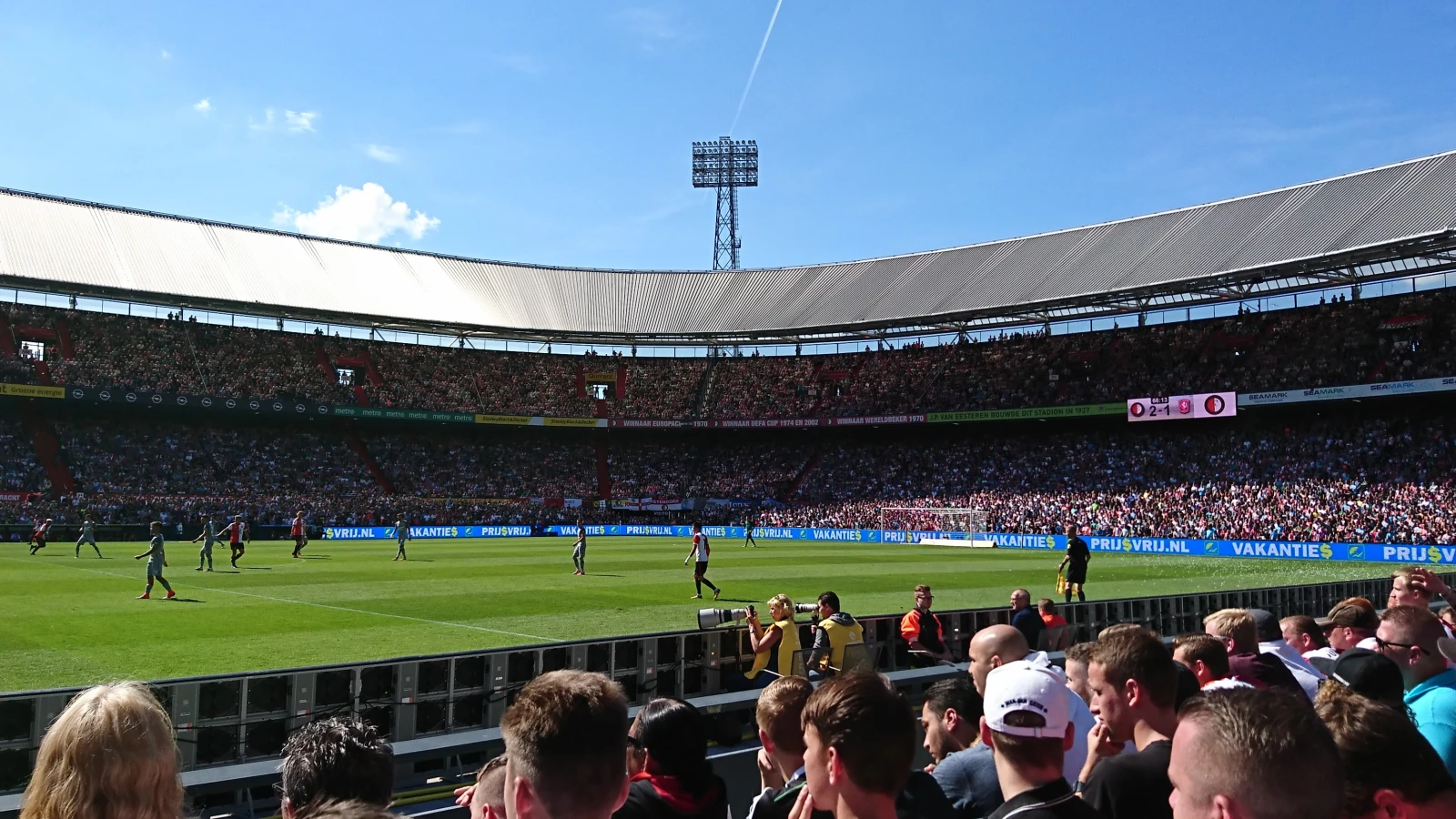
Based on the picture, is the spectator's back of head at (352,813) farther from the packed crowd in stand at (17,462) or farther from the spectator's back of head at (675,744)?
the packed crowd in stand at (17,462)

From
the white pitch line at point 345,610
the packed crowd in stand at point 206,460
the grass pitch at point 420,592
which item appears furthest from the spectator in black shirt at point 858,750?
the packed crowd in stand at point 206,460

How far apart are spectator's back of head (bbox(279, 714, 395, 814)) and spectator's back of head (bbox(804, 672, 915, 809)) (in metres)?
1.41

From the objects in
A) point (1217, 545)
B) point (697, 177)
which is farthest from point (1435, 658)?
point (697, 177)

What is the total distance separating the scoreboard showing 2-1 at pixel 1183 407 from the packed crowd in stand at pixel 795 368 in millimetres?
1441

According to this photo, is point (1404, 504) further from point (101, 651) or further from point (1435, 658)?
point (101, 651)

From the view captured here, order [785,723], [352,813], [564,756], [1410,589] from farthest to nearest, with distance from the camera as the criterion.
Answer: [1410,589], [785,723], [564,756], [352,813]

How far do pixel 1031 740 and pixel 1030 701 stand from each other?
0.13 m

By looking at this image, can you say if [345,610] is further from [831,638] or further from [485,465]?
[485,465]

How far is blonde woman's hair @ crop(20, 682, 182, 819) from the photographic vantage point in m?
2.78

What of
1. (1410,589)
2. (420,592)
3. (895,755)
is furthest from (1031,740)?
(420,592)

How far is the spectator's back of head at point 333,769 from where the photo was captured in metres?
3.13

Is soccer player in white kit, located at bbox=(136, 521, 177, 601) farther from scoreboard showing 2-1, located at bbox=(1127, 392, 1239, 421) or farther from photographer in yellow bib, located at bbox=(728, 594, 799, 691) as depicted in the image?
scoreboard showing 2-1, located at bbox=(1127, 392, 1239, 421)

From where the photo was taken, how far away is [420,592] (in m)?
24.1

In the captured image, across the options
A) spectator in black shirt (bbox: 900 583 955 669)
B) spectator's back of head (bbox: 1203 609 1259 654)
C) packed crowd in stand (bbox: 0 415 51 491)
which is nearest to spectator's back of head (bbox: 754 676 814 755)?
spectator's back of head (bbox: 1203 609 1259 654)
